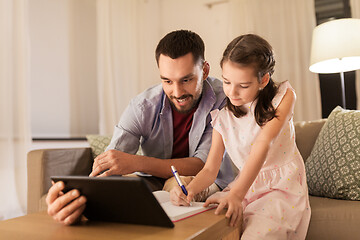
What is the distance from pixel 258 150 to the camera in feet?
3.27

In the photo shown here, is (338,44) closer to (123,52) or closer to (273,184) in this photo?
(273,184)

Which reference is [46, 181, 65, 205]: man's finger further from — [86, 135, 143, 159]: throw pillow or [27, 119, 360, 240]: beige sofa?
[86, 135, 143, 159]: throw pillow

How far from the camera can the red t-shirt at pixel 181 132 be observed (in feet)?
5.38

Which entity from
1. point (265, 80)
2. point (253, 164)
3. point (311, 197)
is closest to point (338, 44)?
point (311, 197)

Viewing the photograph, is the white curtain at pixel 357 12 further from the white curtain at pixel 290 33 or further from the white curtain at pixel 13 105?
the white curtain at pixel 13 105

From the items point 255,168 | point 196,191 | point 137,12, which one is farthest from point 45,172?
point 137,12

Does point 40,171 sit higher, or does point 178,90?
point 178,90

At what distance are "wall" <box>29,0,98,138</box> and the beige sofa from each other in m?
1.05

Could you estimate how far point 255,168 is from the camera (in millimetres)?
981

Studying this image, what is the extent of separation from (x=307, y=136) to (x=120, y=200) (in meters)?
1.42

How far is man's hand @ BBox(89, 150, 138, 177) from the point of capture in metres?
1.21

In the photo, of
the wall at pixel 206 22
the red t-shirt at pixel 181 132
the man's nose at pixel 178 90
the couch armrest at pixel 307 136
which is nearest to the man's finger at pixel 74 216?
the man's nose at pixel 178 90

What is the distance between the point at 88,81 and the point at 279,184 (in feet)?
8.83

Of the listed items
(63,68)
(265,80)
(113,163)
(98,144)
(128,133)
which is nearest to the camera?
(265,80)
